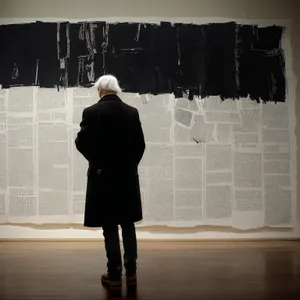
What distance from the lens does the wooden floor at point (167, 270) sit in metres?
2.68

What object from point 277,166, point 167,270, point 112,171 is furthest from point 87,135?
point 277,166

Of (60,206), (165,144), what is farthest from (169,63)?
(60,206)

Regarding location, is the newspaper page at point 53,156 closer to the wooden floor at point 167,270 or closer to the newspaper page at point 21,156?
the newspaper page at point 21,156

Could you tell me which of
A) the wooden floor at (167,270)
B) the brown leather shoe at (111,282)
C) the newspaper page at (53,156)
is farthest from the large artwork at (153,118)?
the brown leather shoe at (111,282)

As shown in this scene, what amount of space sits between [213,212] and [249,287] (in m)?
1.52

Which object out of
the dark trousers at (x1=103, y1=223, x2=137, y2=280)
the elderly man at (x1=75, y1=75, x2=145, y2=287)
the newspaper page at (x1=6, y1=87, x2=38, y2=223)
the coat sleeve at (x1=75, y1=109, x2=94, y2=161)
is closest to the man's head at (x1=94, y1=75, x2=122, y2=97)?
the elderly man at (x1=75, y1=75, x2=145, y2=287)

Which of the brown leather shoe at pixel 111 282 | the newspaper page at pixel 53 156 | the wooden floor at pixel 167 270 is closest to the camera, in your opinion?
the wooden floor at pixel 167 270

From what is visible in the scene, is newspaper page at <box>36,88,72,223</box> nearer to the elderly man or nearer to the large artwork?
the large artwork

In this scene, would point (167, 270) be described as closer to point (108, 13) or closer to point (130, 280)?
point (130, 280)

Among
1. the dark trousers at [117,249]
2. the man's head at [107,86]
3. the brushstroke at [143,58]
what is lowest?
the dark trousers at [117,249]

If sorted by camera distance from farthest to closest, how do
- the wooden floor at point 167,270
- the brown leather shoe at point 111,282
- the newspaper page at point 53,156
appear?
1. the newspaper page at point 53,156
2. the brown leather shoe at point 111,282
3. the wooden floor at point 167,270

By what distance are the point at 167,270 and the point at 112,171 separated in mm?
893

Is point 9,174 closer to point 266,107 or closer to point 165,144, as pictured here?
point 165,144

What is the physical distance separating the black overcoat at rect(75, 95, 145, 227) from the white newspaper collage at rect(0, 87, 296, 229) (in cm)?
149
